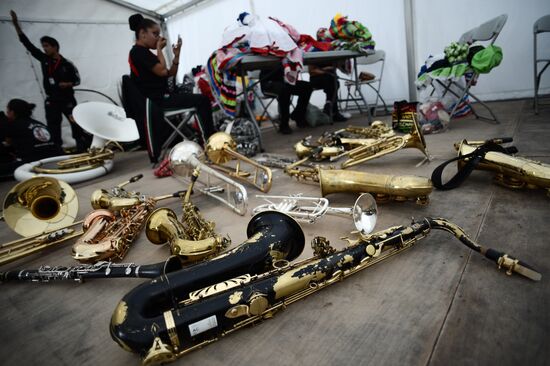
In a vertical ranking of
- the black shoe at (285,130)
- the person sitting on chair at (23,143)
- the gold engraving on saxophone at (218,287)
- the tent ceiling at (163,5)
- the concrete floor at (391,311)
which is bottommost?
the concrete floor at (391,311)

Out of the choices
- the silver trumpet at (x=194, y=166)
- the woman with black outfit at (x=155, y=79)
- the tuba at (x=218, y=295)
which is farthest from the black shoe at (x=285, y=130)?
the tuba at (x=218, y=295)

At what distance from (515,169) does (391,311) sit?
4.23ft

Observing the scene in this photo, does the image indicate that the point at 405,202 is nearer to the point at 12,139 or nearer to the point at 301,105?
the point at 301,105

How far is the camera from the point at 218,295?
100 cm

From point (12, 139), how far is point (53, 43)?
1789 millimetres

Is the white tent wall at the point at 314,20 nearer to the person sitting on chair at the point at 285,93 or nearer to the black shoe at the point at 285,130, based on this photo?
the person sitting on chair at the point at 285,93

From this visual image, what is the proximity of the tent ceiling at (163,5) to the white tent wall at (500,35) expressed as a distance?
5.62 m

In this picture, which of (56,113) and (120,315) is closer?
(120,315)

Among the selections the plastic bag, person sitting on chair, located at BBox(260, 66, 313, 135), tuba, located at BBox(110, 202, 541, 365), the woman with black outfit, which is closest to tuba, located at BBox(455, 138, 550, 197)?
tuba, located at BBox(110, 202, 541, 365)

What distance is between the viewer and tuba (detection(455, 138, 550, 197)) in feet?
5.32

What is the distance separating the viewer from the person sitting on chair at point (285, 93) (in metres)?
5.20

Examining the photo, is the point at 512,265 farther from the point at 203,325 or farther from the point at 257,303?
the point at 203,325

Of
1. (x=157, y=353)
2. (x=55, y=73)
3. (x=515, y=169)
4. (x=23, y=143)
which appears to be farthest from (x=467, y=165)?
(x=55, y=73)

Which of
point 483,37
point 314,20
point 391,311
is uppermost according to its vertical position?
point 314,20
